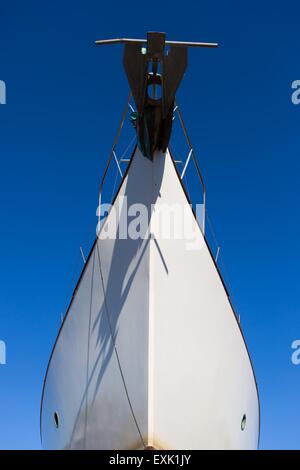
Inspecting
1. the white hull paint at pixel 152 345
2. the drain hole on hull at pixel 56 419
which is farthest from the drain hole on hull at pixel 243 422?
the drain hole on hull at pixel 56 419

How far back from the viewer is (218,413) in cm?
680

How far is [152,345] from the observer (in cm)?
592

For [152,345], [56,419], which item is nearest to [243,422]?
[152,345]

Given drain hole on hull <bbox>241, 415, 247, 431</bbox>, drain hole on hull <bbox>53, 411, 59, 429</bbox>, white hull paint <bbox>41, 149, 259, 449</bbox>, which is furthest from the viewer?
drain hole on hull <bbox>53, 411, 59, 429</bbox>

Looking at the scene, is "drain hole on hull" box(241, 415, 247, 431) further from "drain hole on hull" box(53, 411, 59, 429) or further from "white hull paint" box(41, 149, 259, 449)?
"drain hole on hull" box(53, 411, 59, 429)

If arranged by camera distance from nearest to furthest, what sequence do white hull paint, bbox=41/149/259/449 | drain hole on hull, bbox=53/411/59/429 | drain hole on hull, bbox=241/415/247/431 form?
white hull paint, bbox=41/149/259/449 → drain hole on hull, bbox=241/415/247/431 → drain hole on hull, bbox=53/411/59/429

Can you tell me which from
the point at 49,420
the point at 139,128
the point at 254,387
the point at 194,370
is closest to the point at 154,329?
the point at 194,370

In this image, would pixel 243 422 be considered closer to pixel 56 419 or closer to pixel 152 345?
pixel 152 345

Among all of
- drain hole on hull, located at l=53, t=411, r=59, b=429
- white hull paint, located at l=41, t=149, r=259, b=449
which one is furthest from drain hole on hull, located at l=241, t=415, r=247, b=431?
drain hole on hull, located at l=53, t=411, r=59, b=429

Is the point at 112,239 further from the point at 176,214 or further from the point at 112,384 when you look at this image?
the point at 112,384

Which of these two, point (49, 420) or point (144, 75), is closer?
point (144, 75)

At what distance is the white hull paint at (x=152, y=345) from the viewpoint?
19.6ft

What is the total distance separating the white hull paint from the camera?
5961 millimetres

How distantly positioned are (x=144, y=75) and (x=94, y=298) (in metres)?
3.54
